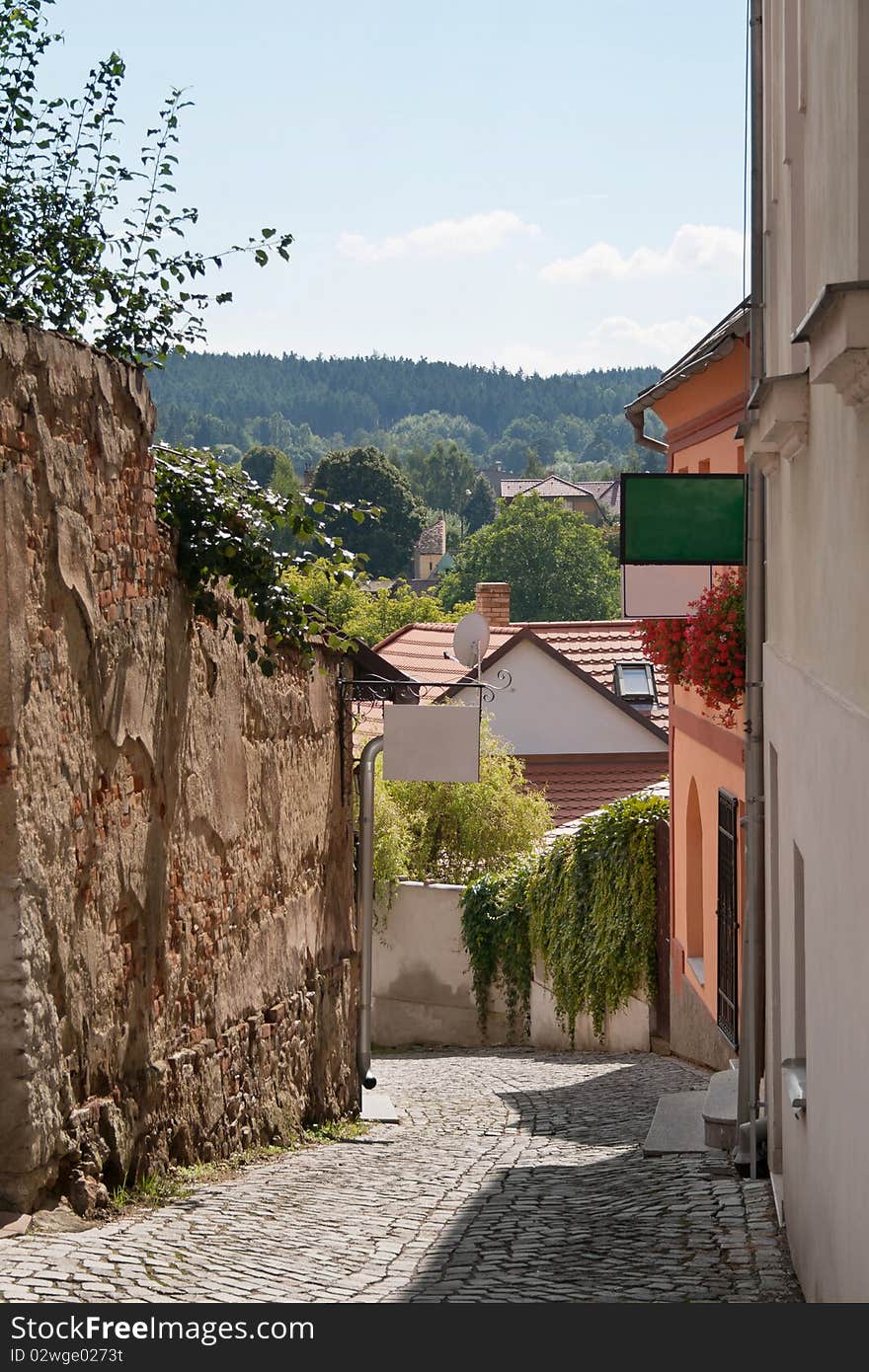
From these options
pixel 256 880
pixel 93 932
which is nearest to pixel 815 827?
pixel 93 932

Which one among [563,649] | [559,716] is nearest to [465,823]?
[559,716]

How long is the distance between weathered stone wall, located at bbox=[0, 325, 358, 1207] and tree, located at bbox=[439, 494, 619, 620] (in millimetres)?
80833

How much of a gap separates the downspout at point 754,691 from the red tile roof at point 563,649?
2028 cm

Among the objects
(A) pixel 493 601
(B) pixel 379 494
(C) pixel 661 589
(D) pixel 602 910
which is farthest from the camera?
(B) pixel 379 494

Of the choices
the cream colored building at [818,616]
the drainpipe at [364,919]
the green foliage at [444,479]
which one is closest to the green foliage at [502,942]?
the drainpipe at [364,919]

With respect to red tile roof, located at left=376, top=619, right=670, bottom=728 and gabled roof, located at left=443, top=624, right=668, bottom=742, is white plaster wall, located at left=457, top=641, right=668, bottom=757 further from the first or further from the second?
red tile roof, located at left=376, top=619, right=670, bottom=728

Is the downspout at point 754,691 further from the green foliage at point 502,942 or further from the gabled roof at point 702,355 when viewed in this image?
the green foliage at point 502,942

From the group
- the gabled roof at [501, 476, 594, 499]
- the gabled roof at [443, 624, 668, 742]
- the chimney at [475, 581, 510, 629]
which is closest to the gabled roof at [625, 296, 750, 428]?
the gabled roof at [443, 624, 668, 742]

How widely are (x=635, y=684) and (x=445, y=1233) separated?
78.1ft

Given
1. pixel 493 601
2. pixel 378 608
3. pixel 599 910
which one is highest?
pixel 378 608

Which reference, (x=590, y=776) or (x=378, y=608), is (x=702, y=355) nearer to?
(x=590, y=776)

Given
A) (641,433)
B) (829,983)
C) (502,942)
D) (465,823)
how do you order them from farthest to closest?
1. (465,823)
2. (502,942)
3. (641,433)
4. (829,983)

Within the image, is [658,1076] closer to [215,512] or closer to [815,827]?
[215,512]

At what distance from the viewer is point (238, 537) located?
8477 millimetres
